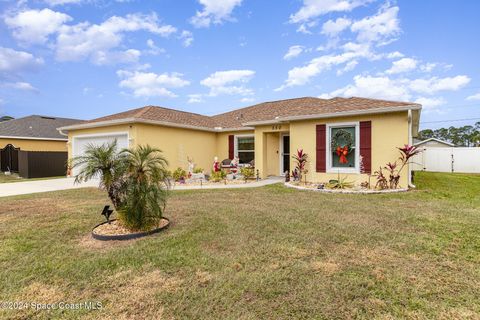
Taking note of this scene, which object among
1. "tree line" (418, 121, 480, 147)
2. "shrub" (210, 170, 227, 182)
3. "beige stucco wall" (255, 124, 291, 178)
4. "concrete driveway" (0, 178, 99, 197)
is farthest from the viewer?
"tree line" (418, 121, 480, 147)

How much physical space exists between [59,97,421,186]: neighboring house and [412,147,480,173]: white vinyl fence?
855cm

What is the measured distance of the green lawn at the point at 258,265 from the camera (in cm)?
261

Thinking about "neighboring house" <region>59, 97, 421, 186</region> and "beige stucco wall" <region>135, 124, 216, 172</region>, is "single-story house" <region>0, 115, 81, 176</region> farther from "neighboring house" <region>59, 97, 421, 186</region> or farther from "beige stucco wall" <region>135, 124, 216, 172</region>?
"beige stucco wall" <region>135, 124, 216, 172</region>

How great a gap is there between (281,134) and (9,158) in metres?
19.9

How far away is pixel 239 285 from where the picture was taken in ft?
9.89

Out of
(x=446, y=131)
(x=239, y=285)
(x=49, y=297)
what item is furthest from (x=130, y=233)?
(x=446, y=131)

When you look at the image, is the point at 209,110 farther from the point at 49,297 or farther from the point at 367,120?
the point at 49,297

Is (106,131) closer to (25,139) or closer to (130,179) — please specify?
(130,179)

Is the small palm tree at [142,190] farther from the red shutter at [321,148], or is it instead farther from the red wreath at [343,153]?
the red wreath at [343,153]

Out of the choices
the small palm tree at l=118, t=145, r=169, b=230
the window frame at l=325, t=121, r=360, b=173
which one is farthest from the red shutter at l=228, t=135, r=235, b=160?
the small palm tree at l=118, t=145, r=169, b=230

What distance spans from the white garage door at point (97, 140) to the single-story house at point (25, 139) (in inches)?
140

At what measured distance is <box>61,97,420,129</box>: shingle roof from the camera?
1018 centimetres

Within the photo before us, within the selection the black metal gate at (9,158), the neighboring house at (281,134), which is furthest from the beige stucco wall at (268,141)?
the black metal gate at (9,158)

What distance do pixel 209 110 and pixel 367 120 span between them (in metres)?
15.7
